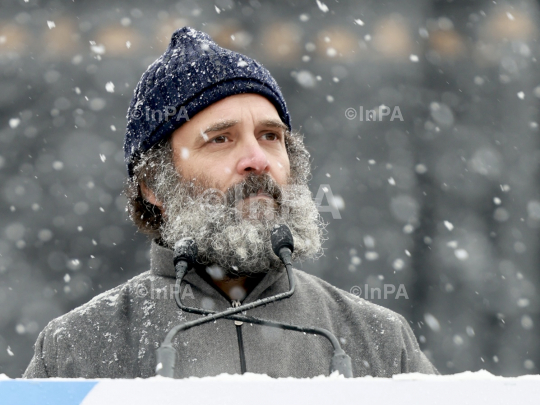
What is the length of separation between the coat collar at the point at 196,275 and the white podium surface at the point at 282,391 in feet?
3.79

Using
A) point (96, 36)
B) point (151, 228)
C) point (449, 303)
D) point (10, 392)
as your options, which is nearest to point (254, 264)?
point (151, 228)

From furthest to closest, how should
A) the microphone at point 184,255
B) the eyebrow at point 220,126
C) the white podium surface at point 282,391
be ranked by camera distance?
the eyebrow at point 220,126 < the microphone at point 184,255 < the white podium surface at point 282,391

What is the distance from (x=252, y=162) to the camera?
2205mm

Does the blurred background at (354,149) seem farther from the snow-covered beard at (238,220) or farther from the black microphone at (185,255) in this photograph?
the black microphone at (185,255)

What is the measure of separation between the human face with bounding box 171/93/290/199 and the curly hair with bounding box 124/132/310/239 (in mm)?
70

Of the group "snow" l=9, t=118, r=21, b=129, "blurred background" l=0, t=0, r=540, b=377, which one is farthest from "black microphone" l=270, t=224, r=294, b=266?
"snow" l=9, t=118, r=21, b=129

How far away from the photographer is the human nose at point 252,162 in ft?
7.25

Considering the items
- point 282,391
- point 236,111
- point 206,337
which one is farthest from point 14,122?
point 282,391

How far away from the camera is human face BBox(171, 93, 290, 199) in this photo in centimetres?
224

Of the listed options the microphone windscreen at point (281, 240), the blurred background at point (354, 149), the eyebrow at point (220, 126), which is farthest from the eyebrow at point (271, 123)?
the blurred background at point (354, 149)

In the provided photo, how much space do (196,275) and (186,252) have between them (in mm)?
538

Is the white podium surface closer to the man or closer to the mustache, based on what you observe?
the man

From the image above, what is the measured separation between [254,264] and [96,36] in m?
3.15

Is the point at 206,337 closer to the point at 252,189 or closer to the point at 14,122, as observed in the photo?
the point at 252,189
